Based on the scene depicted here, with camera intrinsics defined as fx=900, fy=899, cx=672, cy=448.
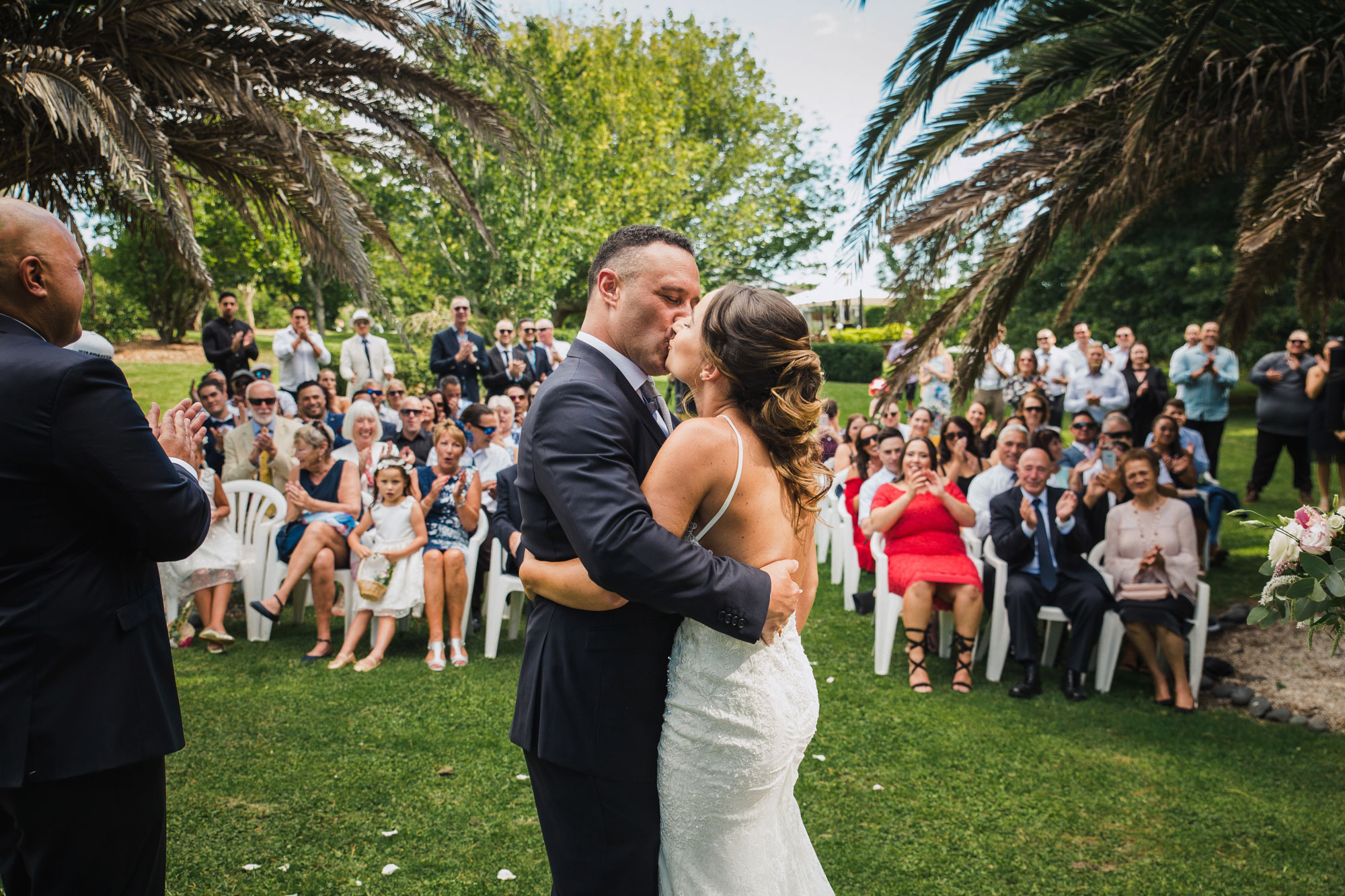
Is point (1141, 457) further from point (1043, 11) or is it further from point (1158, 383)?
point (1158, 383)

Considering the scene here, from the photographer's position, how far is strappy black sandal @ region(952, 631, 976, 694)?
595 cm

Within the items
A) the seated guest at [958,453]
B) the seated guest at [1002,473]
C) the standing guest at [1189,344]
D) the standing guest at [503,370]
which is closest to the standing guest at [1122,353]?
the standing guest at [1189,344]

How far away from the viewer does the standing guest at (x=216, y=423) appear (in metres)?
7.72

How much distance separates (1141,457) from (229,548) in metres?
6.55

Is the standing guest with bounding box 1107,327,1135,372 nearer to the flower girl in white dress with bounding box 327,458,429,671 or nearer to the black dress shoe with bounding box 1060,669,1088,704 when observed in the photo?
the black dress shoe with bounding box 1060,669,1088,704

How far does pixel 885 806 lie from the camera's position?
4234 millimetres

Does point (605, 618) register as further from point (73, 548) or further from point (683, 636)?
point (73, 548)

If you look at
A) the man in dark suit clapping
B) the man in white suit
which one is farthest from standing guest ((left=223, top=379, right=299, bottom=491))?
the man in dark suit clapping

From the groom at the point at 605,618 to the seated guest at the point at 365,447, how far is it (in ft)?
17.2

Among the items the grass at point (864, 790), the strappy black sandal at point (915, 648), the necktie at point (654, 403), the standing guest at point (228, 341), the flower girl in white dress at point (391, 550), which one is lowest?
the grass at point (864, 790)

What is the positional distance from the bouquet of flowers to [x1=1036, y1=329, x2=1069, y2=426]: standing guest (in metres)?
9.59

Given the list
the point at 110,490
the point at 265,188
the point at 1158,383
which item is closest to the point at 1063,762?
the point at 110,490

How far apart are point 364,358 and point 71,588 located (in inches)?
370

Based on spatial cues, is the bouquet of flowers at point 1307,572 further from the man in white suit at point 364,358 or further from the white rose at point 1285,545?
the man in white suit at point 364,358
